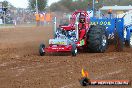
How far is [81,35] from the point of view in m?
15.4

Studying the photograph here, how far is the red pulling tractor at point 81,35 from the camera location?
14844 millimetres

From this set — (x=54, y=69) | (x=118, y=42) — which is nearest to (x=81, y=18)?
(x=118, y=42)

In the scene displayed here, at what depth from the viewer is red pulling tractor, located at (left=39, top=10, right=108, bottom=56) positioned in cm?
1484

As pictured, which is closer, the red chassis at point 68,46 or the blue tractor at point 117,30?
the red chassis at point 68,46

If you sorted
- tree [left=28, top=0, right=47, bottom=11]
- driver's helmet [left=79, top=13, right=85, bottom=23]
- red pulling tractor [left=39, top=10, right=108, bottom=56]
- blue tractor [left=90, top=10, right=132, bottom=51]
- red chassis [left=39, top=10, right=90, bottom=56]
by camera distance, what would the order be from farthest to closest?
1. tree [left=28, top=0, right=47, bottom=11]
2. blue tractor [left=90, top=10, right=132, bottom=51]
3. driver's helmet [left=79, top=13, right=85, bottom=23]
4. red pulling tractor [left=39, top=10, right=108, bottom=56]
5. red chassis [left=39, top=10, right=90, bottom=56]

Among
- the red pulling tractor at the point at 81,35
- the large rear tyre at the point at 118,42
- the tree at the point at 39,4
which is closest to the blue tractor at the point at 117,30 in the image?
the large rear tyre at the point at 118,42

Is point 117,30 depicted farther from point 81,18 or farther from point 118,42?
point 81,18

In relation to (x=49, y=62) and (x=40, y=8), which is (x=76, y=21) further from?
(x=40, y=8)

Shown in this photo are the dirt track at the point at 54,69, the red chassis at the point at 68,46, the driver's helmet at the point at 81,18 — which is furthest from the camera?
the driver's helmet at the point at 81,18

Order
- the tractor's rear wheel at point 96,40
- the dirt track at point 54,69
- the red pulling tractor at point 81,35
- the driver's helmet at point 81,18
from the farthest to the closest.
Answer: the driver's helmet at point 81,18, the tractor's rear wheel at point 96,40, the red pulling tractor at point 81,35, the dirt track at point 54,69

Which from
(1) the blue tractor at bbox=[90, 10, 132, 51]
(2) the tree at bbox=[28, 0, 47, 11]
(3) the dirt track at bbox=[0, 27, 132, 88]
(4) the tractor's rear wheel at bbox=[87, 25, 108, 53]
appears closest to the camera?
(3) the dirt track at bbox=[0, 27, 132, 88]

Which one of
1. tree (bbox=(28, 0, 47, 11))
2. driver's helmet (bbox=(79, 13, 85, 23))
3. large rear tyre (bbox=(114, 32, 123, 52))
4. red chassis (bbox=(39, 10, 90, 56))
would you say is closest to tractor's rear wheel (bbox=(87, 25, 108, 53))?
red chassis (bbox=(39, 10, 90, 56))

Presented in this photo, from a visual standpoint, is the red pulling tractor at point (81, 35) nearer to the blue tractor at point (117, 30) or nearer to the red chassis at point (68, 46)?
the red chassis at point (68, 46)

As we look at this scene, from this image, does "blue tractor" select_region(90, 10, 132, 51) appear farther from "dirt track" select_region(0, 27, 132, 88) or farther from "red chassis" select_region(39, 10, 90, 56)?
"dirt track" select_region(0, 27, 132, 88)
